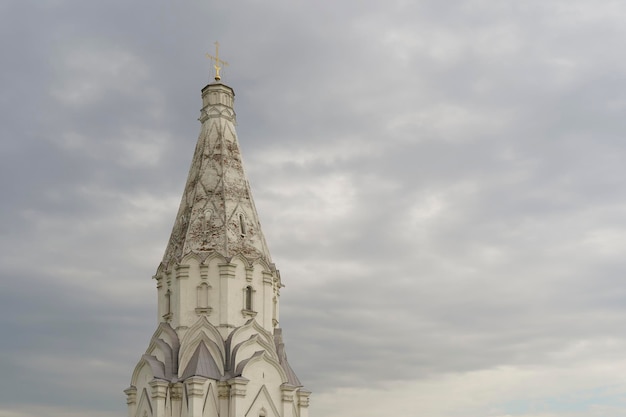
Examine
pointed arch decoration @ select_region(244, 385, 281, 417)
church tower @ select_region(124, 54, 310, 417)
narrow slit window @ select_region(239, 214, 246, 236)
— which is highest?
narrow slit window @ select_region(239, 214, 246, 236)

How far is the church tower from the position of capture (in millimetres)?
29250

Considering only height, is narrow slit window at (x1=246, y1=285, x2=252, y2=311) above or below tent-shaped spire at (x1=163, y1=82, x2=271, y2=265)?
below

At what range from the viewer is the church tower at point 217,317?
2925cm

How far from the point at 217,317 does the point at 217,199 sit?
5275 mm

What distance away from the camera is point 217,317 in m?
30.7

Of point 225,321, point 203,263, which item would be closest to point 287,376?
point 225,321

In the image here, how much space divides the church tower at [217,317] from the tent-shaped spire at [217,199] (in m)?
0.05

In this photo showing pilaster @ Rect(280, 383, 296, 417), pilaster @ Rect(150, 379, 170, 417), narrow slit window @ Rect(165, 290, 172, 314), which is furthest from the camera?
narrow slit window @ Rect(165, 290, 172, 314)

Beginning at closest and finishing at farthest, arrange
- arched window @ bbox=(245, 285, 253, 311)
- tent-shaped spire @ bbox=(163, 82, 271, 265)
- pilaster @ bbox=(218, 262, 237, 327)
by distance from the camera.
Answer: pilaster @ bbox=(218, 262, 237, 327)
arched window @ bbox=(245, 285, 253, 311)
tent-shaped spire @ bbox=(163, 82, 271, 265)

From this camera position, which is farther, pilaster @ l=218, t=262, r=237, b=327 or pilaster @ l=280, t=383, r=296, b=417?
pilaster @ l=218, t=262, r=237, b=327

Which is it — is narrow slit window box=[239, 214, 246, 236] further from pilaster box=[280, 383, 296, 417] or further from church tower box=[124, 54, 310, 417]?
pilaster box=[280, 383, 296, 417]

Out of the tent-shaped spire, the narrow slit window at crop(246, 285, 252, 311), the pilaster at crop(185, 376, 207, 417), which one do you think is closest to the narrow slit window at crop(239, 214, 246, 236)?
the tent-shaped spire

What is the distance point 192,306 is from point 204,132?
858 cm

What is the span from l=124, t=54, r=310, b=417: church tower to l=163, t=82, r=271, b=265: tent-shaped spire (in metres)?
0.05
